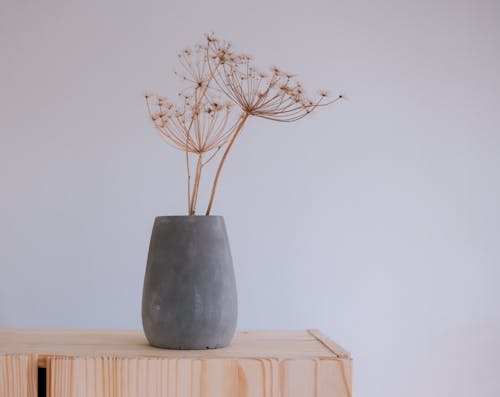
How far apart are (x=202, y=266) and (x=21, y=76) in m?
1.09

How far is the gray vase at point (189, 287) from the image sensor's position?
1.12 metres

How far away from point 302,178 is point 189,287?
2.84 feet

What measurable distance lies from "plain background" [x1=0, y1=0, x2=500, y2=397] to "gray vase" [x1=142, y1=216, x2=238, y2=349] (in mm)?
749

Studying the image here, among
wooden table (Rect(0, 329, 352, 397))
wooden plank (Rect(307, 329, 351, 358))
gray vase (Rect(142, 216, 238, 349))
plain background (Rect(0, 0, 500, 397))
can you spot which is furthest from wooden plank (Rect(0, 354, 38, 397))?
plain background (Rect(0, 0, 500, 397))

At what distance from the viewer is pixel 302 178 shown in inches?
75.7

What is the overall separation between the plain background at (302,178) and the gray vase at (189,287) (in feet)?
2.46

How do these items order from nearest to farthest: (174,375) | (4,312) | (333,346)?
(174,375)
(333,346)
(4,312)

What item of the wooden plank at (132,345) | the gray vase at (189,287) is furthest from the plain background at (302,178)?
the gray vase at (189,287)

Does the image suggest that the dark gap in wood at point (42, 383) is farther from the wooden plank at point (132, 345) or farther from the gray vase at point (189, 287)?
the gray vase at point (189, 287)

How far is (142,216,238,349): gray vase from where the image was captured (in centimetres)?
112

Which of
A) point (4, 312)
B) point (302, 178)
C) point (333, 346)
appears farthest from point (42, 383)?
point (302, 178)

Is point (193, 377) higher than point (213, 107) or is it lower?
lower

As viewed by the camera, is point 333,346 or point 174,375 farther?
point 333,346

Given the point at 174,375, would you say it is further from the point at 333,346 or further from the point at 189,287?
the point at 333,346
